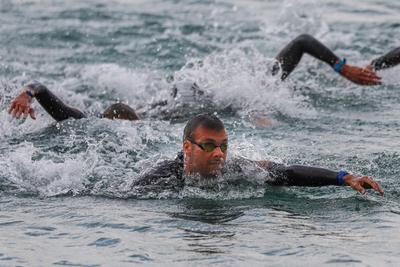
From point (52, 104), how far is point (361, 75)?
11.9 ft

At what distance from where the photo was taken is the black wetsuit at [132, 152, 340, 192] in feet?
27.6

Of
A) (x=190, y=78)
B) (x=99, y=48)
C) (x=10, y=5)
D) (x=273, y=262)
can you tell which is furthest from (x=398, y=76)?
(x=10, y=5)

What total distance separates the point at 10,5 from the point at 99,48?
3.38 m

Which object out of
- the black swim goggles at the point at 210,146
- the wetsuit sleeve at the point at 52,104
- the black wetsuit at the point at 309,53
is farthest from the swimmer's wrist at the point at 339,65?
the black swim goggles at the point at 210,146

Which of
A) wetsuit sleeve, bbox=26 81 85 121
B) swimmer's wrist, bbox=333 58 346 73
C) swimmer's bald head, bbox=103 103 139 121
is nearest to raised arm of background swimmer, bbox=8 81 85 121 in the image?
wetsuit sleeve, bbox=26 81 85 121

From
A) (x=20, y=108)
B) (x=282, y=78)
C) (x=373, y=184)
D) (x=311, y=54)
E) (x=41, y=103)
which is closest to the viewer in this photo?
(x=373, y=184)

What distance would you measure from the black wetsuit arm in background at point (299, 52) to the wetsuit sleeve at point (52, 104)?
9.29 feet

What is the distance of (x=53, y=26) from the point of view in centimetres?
1691

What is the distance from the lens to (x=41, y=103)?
34.8 ft

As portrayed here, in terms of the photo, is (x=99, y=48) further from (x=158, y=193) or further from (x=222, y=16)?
(x=158, y=193)

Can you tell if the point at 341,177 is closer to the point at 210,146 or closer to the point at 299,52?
the point at 210,146

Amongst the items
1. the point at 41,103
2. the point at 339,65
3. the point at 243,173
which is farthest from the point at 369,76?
the point at 41,103

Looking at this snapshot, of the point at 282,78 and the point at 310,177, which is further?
the point at 282,78

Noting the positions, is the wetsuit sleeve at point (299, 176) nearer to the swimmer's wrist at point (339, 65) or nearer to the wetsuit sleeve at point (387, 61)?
the swimmer's wrist at point (339, 65)
